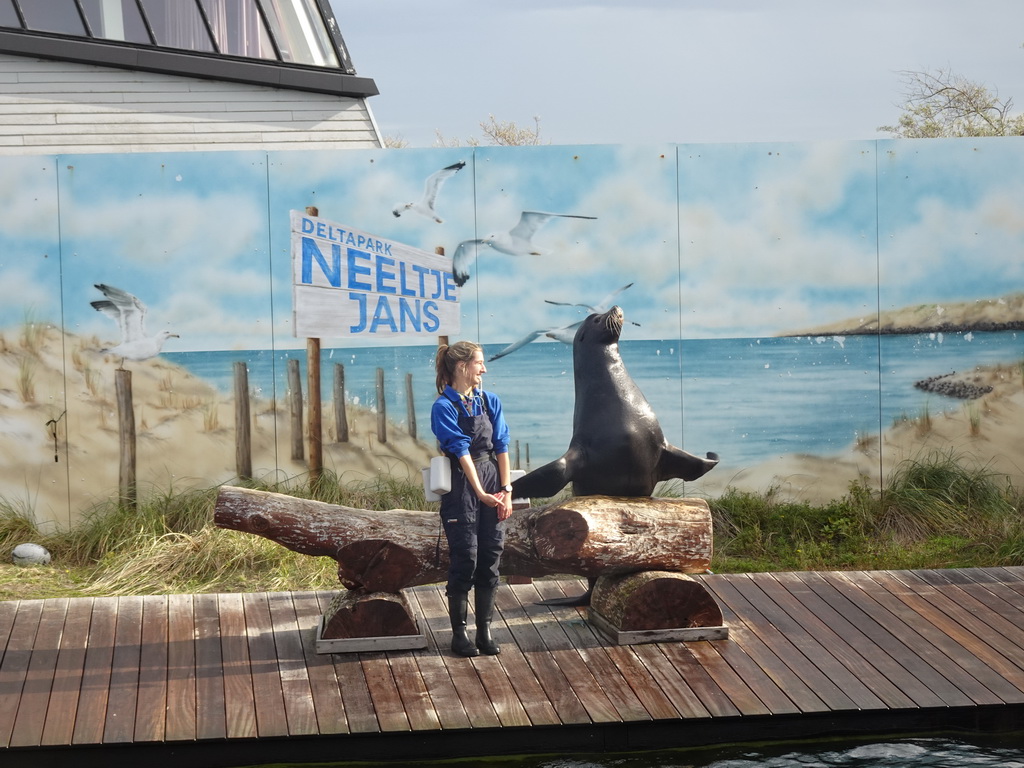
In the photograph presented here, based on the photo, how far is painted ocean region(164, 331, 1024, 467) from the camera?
27.6 feet

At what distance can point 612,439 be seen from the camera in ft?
19.7

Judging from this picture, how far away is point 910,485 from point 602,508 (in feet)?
12.0

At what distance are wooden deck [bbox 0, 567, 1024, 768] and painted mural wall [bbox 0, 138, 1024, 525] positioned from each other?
2.03 meters

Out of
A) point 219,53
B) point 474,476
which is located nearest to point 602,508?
point 474,476

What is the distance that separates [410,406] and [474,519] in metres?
3.05

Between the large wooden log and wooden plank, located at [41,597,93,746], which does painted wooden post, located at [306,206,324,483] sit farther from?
the large wooden log

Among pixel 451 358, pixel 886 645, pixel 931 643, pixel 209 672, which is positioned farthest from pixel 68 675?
pixel 931 643

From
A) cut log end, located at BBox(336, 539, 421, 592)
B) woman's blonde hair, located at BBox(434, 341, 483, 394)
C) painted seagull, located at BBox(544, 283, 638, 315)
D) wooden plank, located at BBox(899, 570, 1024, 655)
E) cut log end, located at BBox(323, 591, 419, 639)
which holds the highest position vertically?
painted seagull, located at BBox(544, 283, 638, 315)

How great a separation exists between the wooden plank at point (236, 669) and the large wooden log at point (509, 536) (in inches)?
24.2

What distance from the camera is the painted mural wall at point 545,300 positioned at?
8258 millimetres

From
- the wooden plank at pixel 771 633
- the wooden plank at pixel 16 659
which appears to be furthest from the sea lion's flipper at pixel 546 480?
the wooden plank at pixel 16 659

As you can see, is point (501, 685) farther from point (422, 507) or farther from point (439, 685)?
point (422, 507)

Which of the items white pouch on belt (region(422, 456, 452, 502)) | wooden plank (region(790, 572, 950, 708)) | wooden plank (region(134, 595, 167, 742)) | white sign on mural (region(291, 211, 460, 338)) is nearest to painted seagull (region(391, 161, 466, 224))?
white sign on mural (region(291, 211, 460, 338))

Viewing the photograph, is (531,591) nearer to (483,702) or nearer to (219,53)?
(483,702)
